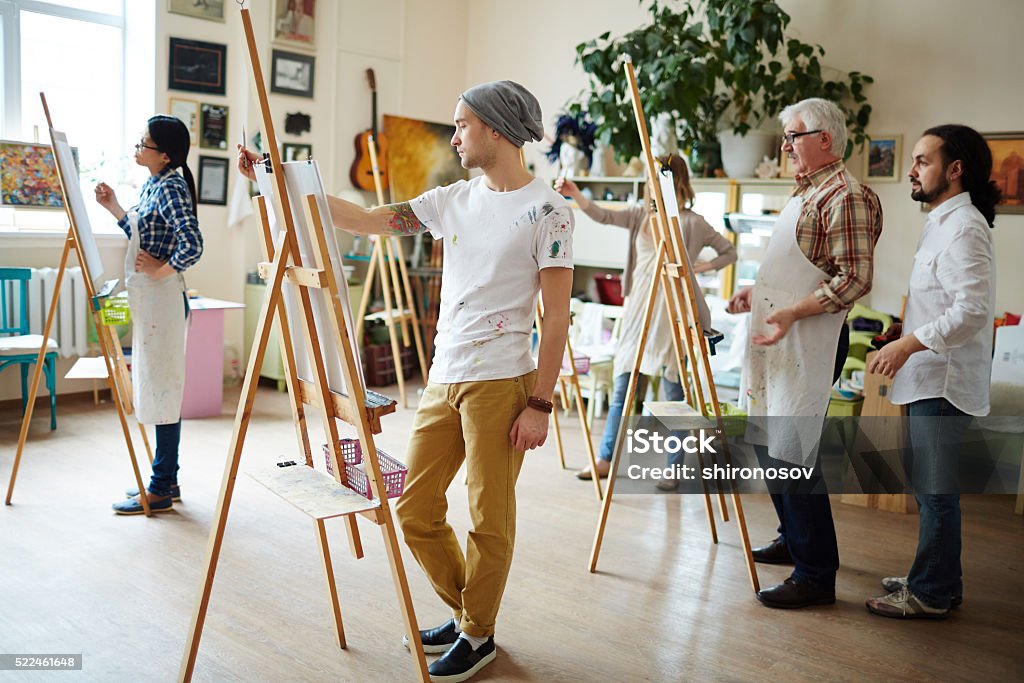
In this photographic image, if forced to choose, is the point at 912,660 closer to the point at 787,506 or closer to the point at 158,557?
the point at 787,506

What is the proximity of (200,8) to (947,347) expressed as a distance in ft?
16.0

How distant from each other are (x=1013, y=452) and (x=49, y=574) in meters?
4.17

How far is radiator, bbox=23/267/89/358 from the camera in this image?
5000 millimetres

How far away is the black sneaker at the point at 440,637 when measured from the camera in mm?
2451

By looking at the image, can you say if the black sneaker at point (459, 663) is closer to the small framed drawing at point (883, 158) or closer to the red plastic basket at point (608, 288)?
the red plastic basket at point (608, 288)

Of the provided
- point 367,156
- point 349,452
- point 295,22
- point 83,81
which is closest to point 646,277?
point 349,452

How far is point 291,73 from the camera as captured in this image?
615cm

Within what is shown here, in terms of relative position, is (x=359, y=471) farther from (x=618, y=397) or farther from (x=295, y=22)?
(x=295, y=22)

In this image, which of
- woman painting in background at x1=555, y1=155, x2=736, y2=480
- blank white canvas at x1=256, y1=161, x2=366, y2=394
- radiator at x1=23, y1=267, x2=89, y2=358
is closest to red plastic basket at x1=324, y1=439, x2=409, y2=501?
blank white canvas at x1=256, y1=161, x2=366, y2=394

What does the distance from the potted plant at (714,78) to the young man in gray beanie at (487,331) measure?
3385 millimetres

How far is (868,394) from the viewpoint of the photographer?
4.18 metres

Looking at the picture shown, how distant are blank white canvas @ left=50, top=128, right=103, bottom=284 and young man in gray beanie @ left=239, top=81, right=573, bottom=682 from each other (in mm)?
1438

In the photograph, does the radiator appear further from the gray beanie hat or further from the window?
the gray beanie hat

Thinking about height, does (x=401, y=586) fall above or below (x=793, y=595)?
above
